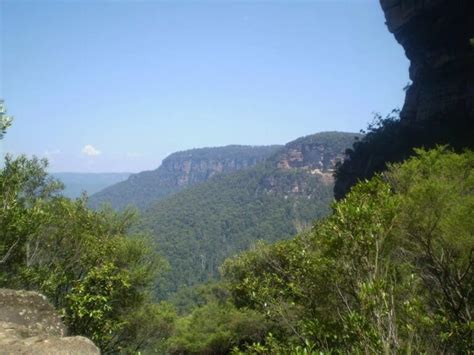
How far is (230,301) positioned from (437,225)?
22.5 meters

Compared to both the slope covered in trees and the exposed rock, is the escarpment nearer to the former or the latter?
the slope covered in trees

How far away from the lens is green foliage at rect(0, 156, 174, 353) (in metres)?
12.0

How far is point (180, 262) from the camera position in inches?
6742

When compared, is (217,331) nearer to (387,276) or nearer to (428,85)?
(387,276)

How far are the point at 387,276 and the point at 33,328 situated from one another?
728cm

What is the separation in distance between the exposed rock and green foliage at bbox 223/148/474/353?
296 cm

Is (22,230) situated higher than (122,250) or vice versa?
(22,230)

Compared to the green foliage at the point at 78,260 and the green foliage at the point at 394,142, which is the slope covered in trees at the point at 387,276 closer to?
the green foliage at the point at 78,260

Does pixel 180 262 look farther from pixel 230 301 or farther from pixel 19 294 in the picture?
pixel 19 294

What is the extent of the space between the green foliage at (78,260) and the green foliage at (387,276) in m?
4.78

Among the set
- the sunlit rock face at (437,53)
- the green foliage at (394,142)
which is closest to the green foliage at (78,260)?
the green foliage at (394,142)

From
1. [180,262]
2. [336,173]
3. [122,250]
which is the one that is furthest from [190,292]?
[122,250]

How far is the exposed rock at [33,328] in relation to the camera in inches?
245

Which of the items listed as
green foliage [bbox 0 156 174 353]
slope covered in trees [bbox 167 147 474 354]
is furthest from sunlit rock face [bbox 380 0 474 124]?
green foliage [bbox 0 156 174 353]
